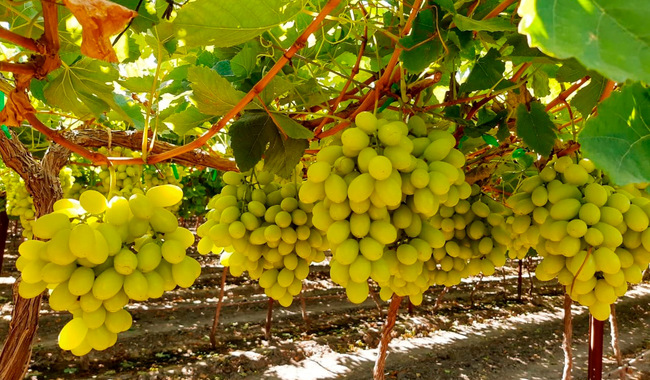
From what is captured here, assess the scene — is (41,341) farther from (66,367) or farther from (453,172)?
(453,172)

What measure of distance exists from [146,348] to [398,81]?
6.48 metres

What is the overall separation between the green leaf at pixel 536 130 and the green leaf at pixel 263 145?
1.98 feet

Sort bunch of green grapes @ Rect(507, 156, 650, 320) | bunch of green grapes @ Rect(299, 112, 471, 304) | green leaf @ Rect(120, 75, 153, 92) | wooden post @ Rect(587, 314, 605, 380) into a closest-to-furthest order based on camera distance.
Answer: bunch of green grapes @ Rect(299, 112, 471, 304) < bunch of green grapes @ Rect(507, 156, 650, 320) < green leaf @ Rect(120, 75, 153, 92) < wooden post @ Rect(587, 314, 605, 380)

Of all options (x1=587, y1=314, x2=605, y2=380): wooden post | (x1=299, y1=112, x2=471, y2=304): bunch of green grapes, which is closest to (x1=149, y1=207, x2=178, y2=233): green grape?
(x1=299, y1=112, x2=471, y2=304): bunch of green grapes

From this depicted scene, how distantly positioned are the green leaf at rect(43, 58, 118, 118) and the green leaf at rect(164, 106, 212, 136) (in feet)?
0.57

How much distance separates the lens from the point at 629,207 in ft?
3.16

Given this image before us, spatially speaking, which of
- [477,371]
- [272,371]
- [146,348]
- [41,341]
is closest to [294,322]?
[272,371]

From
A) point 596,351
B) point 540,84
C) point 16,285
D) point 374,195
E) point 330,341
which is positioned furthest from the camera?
point 330,341

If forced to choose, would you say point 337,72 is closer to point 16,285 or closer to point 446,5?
point 446,5

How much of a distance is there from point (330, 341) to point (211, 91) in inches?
256

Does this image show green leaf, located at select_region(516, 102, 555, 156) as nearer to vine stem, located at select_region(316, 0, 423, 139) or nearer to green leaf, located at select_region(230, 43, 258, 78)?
vine stem, located at select_region(316, 0, 423, 139)

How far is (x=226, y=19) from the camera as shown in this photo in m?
0.78

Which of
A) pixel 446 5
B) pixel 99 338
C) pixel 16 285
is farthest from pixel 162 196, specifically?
pixel 16 285

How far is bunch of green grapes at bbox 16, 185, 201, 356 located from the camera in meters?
0.72
